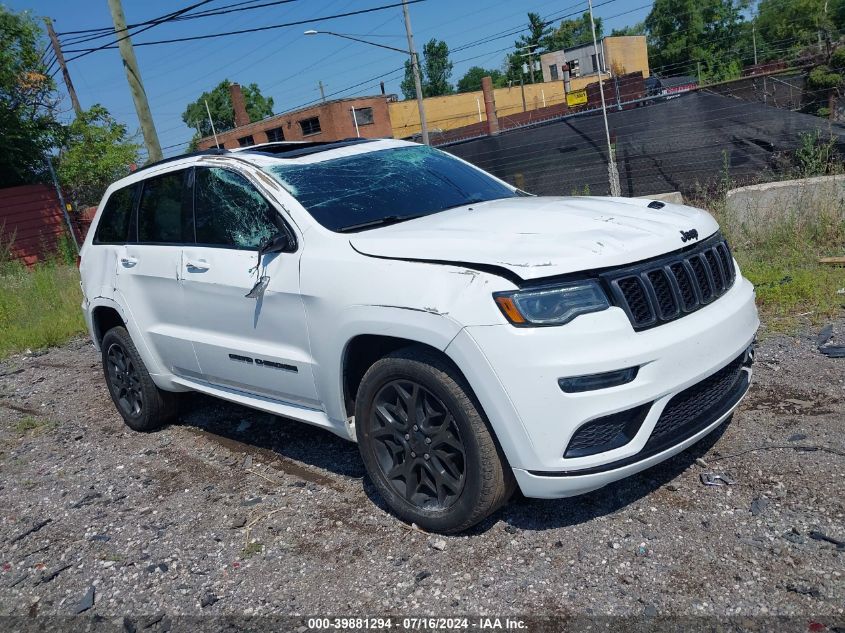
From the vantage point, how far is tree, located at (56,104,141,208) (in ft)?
72.1

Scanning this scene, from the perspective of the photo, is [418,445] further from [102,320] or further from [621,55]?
[621,55]

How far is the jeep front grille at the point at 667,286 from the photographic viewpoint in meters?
2.85

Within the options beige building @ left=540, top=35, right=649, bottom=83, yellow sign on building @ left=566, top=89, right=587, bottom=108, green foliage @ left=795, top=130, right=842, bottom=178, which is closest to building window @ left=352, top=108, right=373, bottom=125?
beige building @ left=540, top=35, right=649, bottom=83

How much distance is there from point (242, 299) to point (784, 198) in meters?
6.15

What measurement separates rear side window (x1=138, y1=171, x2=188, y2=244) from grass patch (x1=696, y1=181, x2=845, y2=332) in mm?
4328

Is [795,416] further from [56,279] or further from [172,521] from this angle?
[56,279]

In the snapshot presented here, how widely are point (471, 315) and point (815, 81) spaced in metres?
19.1

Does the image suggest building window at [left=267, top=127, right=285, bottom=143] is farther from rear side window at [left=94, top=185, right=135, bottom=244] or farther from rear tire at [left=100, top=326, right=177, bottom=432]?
rear tire at [left=100, top=326, right=177, bottom=432]

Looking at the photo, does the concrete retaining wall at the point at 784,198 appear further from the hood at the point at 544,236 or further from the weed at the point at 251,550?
the weed at the point at 251,550

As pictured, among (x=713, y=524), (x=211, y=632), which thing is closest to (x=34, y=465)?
(x=211, y=632)

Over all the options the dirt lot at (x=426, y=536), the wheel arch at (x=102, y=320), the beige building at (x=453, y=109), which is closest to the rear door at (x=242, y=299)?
the dirt lot at (x=426, y=536)

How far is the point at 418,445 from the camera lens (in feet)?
10.5

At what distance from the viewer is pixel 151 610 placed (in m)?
3.05

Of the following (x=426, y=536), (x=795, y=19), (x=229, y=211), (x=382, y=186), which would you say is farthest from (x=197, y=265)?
(x=795, y=19)
